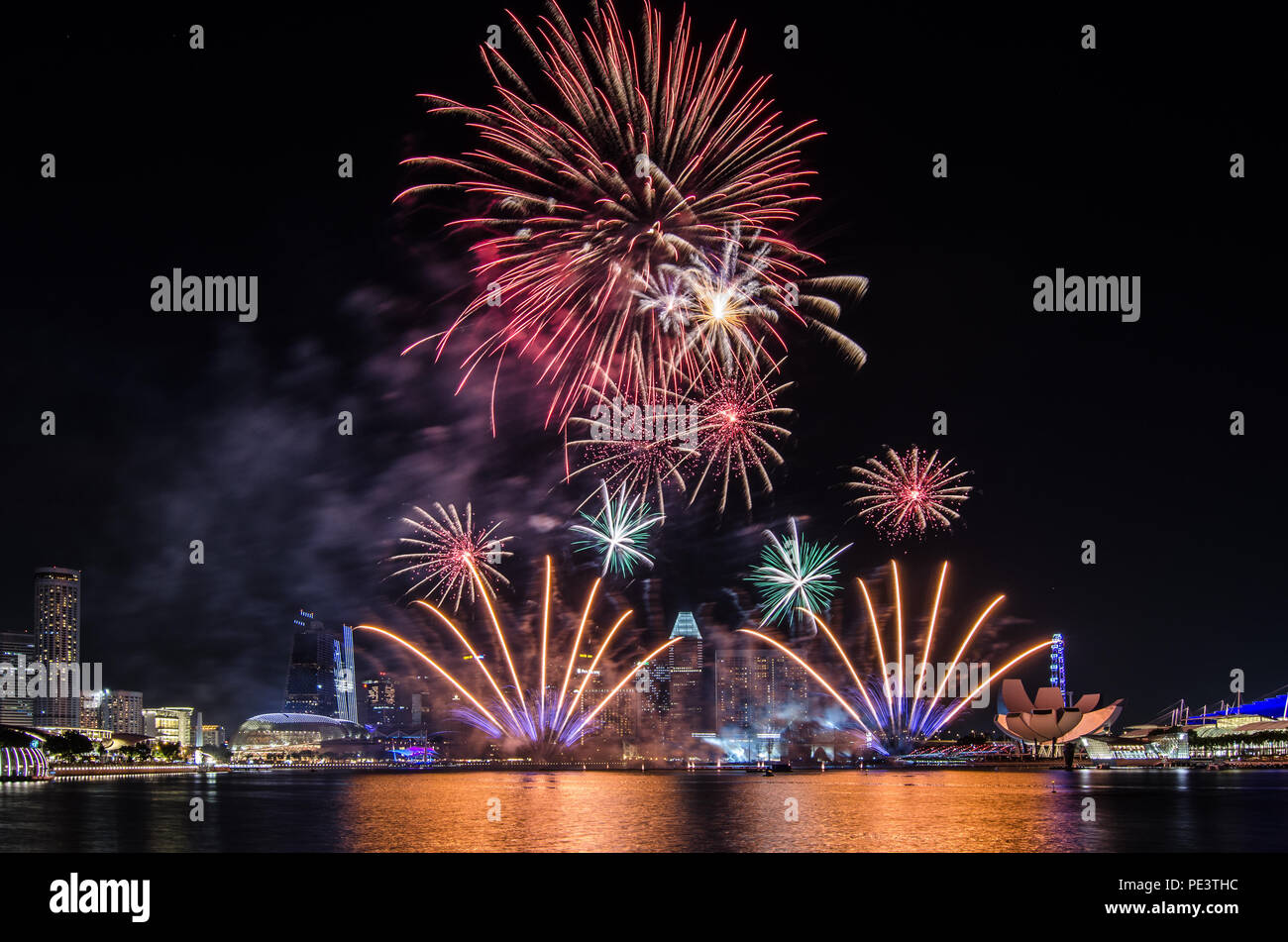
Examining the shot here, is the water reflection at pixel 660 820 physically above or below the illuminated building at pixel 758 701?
above

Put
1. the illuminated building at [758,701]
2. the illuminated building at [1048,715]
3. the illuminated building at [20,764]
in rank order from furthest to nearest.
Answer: the illuminated building at [758,701] < the illuminated building at [1048,715] < the illuminated building at [20,764]

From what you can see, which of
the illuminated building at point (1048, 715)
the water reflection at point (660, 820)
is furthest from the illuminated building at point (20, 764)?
the illuminated building at point (1048, 715)

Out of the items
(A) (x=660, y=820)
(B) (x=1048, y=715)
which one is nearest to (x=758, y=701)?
(B) (x=1048, y=715)

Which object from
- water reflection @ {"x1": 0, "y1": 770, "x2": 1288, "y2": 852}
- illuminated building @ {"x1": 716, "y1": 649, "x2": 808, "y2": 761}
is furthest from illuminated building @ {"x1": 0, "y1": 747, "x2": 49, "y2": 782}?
illuminated building @ {"x1": 716, "y1": 649, "x2": 808, "y2": 761}

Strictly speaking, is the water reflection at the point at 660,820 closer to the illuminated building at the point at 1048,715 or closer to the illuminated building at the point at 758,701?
the illuminated building at the point at 1048,715

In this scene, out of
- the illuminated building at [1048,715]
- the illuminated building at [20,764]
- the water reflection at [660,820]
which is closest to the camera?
the water reflection at [660,820]

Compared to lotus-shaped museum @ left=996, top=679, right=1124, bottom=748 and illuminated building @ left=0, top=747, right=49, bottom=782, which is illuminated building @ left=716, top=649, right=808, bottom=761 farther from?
illuminated building @ left=0, top=747, right=49, bottom=782

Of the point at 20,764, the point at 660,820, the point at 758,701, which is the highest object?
the point at 660,820

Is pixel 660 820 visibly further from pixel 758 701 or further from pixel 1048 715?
pixel 758 701

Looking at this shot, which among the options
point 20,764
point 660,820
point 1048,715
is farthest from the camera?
point 1048,715

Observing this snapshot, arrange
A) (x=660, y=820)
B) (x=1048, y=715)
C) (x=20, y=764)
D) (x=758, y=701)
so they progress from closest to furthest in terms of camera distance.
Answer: (x=660, y=820) → (x=20, y=764) → (x=1048, y=715) → (x=758, y=701)

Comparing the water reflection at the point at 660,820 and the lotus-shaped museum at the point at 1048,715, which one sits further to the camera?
the lotus-shaped museum at the point at 1048,715
